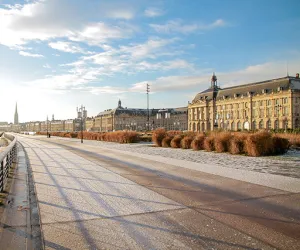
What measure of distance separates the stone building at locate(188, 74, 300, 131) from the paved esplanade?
5857cm

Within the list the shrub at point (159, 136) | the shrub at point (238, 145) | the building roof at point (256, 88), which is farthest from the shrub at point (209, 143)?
the building roof at point (256, 88)

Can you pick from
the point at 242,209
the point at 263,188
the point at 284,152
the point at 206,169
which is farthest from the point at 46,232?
the point at 284,152

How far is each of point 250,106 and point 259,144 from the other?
8194 centimetres

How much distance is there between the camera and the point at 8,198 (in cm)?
796

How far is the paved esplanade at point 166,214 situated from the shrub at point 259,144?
8.93 meters

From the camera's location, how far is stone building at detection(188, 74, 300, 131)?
269 feet

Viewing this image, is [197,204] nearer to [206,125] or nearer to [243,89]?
[243,89]

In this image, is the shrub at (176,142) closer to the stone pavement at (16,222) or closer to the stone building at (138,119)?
the stone pavement at (16,222)

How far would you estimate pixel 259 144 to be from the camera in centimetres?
1822

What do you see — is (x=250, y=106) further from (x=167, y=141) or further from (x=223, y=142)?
(x=223, y=142)

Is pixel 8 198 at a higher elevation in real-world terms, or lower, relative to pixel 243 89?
lower

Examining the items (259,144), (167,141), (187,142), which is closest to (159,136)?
(167,141)

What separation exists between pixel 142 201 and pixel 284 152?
49.2 ft

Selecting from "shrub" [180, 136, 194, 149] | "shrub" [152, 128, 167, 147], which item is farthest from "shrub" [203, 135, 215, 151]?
"shrub" [152, 128, 167, 147]
